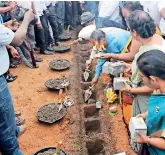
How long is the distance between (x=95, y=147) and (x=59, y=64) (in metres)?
3.04

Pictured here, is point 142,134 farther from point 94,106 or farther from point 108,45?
point 94,106

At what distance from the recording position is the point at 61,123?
4824 mm

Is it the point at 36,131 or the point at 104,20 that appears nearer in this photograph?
the point at 36,131

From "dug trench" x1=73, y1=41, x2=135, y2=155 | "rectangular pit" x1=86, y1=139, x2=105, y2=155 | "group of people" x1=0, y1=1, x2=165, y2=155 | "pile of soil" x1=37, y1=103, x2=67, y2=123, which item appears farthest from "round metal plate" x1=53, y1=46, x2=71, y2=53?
"rectangular pit" x1=86, y1=139, x2=105, y2=155

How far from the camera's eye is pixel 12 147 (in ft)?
11.3

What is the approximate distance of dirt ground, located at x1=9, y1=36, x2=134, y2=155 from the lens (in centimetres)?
425

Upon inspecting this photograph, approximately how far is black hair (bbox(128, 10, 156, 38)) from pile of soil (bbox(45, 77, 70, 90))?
2.92 meters

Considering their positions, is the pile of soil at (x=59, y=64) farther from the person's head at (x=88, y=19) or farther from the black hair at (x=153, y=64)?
the black hair at (x=153, y=64)

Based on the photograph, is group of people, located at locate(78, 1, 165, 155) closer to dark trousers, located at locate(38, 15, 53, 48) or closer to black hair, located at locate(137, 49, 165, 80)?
black hair, located at locate(137, 49, 165, 80)

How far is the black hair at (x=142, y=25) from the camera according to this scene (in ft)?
10.5

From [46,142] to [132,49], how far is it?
2.04 meters

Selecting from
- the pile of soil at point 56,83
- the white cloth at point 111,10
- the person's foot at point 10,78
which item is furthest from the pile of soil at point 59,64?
the white cloth at point 111,10

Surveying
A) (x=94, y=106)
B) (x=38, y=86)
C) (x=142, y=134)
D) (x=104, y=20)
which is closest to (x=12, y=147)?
(x=142, y=134)

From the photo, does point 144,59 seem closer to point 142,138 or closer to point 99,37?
point 142,138
